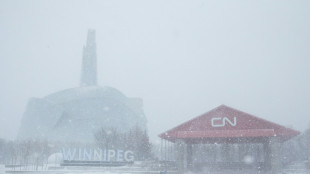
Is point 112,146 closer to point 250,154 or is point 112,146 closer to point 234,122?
point 250,154

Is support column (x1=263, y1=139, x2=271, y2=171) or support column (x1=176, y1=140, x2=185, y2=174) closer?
support column (x1=176, y1=140, x2=185, y2=174)

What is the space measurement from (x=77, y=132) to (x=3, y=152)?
182 feet

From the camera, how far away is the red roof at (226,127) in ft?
82.9

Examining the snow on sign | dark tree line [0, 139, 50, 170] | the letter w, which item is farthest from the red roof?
dark tree line [0, 139, 50, 170]

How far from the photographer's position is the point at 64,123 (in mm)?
149750

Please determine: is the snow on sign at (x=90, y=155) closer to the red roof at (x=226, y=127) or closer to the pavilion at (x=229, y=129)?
the pavilion at (x=229, y=129)

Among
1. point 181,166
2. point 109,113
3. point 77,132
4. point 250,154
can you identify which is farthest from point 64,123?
point 181,166

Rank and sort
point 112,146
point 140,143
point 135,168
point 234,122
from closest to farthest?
point 234,122 < point 135,168 < point 140,143 < point 112,146

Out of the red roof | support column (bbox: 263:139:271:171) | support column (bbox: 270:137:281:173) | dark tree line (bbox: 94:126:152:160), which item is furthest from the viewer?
dark tree line (bbox: 94:126:152:160)

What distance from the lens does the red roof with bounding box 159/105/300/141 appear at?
2527 centimetres

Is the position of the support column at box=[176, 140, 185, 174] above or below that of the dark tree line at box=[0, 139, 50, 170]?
above

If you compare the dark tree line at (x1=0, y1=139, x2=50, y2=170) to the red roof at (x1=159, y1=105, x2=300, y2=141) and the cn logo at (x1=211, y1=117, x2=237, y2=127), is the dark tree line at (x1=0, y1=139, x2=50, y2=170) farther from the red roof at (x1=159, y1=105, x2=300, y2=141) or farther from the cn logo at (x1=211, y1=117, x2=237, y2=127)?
the cn logo at (x1=211, y1=117, x2=237, y2=127)

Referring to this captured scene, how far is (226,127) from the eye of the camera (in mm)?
26578

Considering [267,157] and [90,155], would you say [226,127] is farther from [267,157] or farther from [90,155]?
[90,155]
